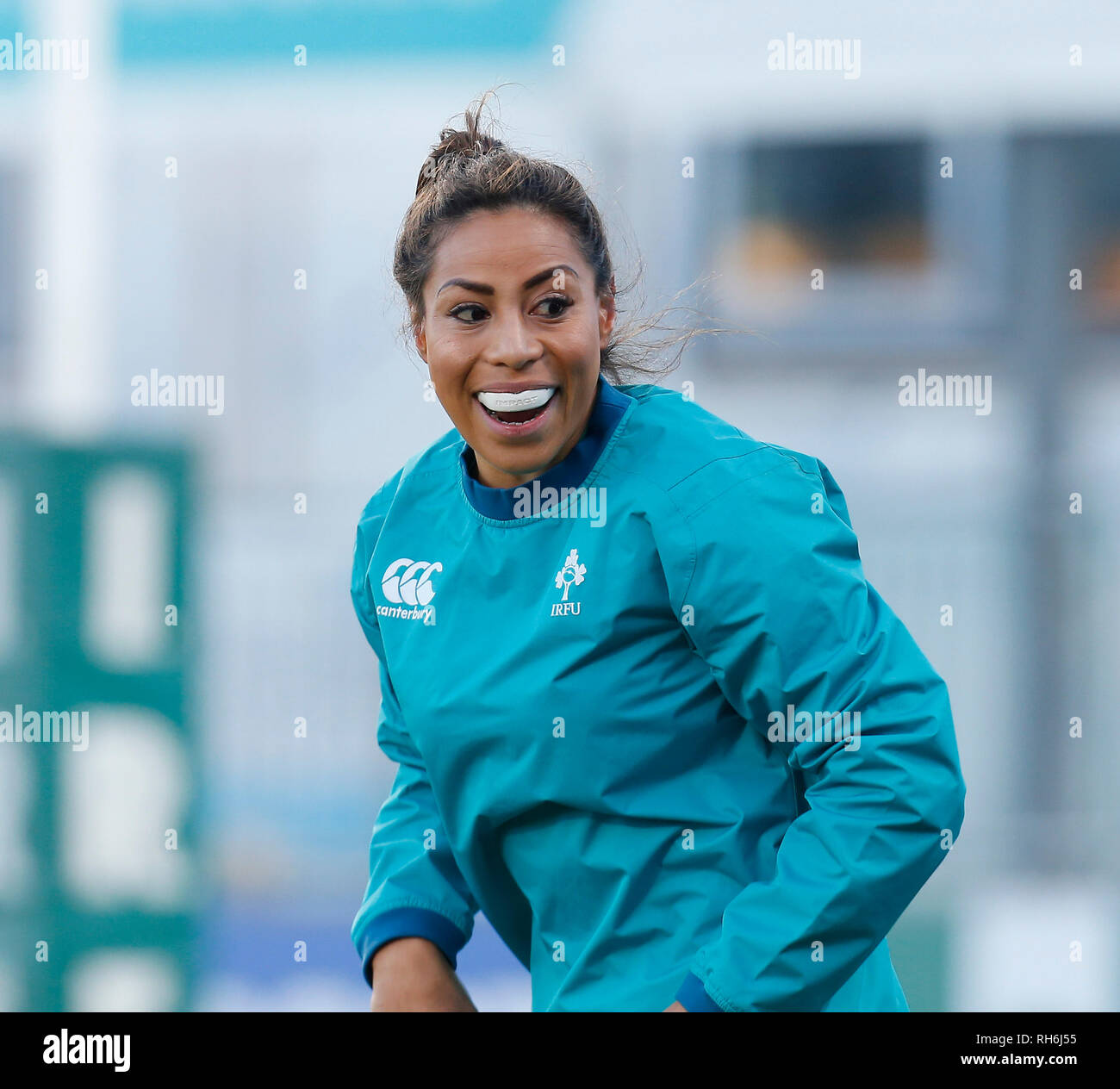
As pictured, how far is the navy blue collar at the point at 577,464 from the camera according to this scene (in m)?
1.40

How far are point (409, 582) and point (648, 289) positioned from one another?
136 inches

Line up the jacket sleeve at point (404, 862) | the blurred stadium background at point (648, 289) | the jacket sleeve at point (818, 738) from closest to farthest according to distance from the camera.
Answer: the jacket sleeve at point (818, 738), the jacket sleeve at point (404, 862), the blurred stadium background at point (648, 289)

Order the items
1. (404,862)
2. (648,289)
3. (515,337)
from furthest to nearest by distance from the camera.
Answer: (648,289) → (404,862) → (515,337)

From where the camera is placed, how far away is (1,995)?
3346mm

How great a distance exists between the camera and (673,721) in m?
1.32

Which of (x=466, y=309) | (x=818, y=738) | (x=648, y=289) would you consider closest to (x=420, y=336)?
(x=466, y=309)

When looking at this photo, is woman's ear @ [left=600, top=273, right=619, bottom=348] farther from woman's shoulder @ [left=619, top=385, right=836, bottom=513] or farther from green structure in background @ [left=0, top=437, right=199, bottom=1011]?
green structure in background @ [left=0, top=437, right=199, bottom=1011]

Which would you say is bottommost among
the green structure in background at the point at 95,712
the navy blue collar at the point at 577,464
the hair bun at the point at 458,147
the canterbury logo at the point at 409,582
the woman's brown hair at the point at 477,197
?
the green structure in background at the point at 95,712

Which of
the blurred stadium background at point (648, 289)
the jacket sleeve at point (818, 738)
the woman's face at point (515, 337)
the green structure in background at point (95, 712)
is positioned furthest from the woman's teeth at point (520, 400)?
the blurred stadium background at point (648, 289)

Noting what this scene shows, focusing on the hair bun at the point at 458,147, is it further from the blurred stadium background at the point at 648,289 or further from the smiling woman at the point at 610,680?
the blurred stadium background at the point at 648,289

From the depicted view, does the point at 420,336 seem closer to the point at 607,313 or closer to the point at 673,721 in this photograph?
the point at 607,313

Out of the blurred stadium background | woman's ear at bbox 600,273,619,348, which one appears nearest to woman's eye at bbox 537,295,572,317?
woman's ear at bbox 600,273,619,348
